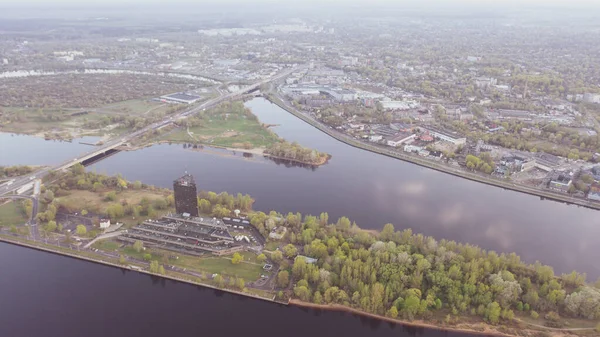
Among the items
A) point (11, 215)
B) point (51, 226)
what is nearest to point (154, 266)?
point (51, 226)

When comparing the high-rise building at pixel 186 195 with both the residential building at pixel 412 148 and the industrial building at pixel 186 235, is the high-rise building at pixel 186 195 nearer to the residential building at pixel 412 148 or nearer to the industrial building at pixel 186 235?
the industrial building at pixel 186 235

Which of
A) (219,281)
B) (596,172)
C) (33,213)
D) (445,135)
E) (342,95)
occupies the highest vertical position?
(342,95)

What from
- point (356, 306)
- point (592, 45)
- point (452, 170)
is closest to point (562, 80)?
point (452, 170)

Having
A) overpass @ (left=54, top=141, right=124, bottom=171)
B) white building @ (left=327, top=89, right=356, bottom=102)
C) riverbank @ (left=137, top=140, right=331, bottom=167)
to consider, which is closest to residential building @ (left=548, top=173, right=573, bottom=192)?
riverbank @ (left=137, top=140, right=331, bottom=167)

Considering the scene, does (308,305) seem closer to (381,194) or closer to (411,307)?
(411,307)

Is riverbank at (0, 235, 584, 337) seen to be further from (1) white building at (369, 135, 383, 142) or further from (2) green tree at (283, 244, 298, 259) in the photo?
(1) white building at (369, 135, 383, 142)

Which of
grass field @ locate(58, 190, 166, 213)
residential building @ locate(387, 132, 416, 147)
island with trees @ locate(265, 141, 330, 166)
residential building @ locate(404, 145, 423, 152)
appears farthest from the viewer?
residential building @ locate(387, 132, 416, 147)

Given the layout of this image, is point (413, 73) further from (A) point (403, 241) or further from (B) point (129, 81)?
(A) point (403, 241)
